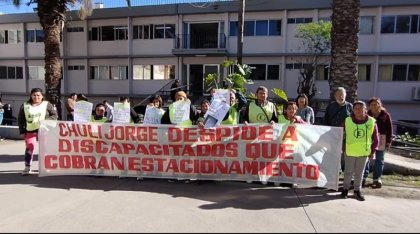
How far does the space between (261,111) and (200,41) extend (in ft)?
68.3

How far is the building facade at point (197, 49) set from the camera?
23094mm

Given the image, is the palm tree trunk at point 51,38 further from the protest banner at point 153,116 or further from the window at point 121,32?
the window at point 121,32

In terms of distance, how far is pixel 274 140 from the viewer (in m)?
6.62

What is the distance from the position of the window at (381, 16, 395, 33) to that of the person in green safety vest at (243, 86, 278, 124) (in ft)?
63.4

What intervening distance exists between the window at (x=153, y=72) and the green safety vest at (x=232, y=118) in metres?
20.1

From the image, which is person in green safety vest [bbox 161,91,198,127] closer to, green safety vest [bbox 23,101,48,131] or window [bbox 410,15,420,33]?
green safety vest [bbox 23,101,48,131]

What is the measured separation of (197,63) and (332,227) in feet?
73.1

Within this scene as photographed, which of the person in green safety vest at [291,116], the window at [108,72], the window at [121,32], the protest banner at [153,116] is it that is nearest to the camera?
the person in green safety vest at [291,116]

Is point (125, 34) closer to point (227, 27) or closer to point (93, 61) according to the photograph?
point (93, 61)

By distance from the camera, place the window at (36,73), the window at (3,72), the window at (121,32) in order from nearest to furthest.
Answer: the window at (121,32) < the window at (36,73) < the window at (3,72)

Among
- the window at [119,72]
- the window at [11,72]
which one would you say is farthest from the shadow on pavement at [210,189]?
the window at [11,72]

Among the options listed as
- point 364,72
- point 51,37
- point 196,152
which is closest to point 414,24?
point 364,72

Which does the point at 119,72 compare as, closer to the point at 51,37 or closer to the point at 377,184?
the point at 51,37

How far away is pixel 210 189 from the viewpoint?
656cm
